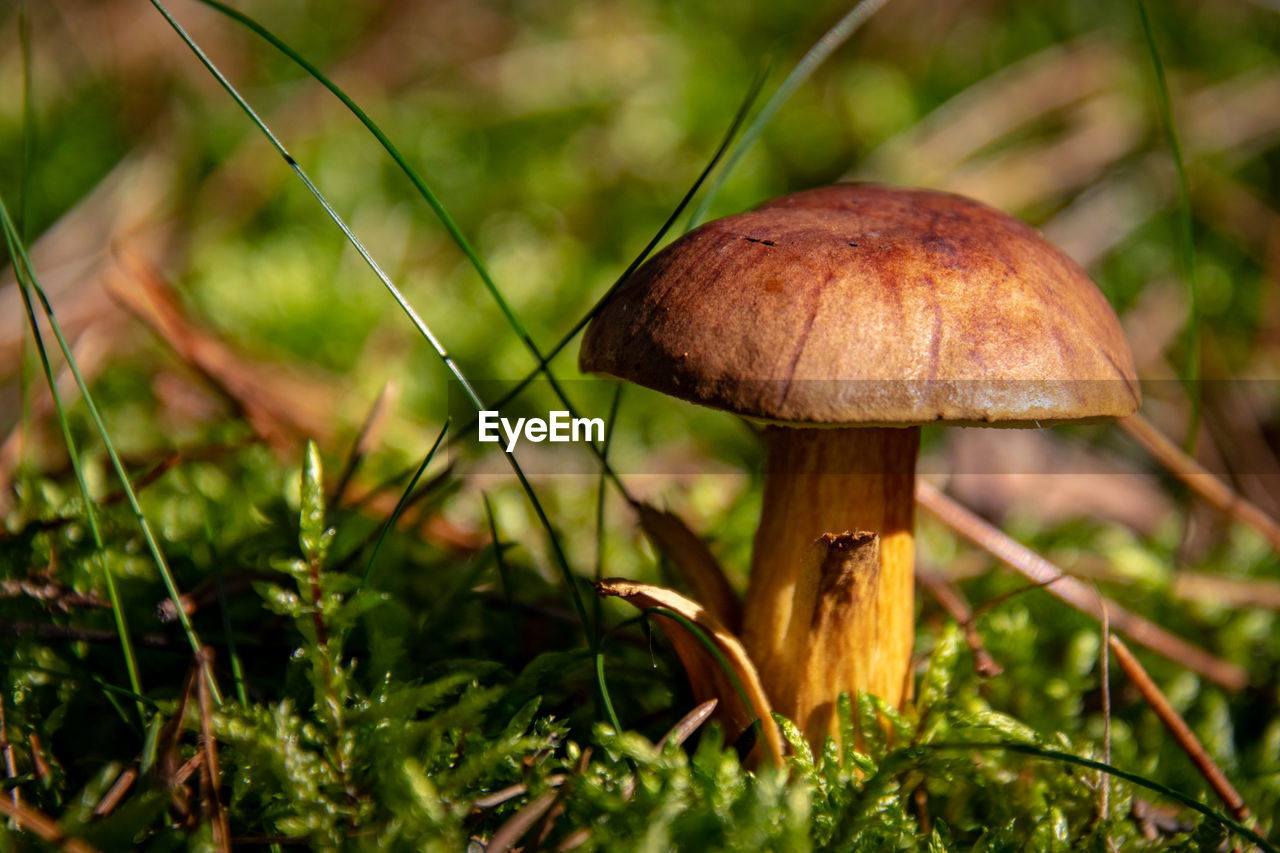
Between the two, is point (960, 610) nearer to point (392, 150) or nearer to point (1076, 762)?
point (1076, 762)

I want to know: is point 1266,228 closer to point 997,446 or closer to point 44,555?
point 997,446

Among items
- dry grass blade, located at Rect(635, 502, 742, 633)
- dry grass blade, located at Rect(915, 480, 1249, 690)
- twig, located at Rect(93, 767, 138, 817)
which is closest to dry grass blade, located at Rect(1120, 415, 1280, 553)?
dry grass blade, located at Rect(915, 480, 1249, 690)

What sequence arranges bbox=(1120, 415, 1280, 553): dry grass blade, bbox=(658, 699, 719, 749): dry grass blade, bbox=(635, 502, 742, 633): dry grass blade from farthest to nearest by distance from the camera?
bbox=(1120, 415, 1280, 553): dry grass blade, bbox=(635, 502, 742, 633): dry grass blade, bbox=(658, 699, 719, 749): dry grass blade

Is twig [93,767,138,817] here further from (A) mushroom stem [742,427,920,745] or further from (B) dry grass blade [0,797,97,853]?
(A) mushroom stem [742,427,920,745]

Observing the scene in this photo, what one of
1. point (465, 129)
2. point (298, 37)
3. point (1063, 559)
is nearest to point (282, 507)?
point (1063, 559)

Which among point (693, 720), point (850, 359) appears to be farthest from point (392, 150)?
point (693, 720)

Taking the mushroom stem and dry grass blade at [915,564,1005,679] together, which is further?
dry grass blade at [915,564,1005,679]
